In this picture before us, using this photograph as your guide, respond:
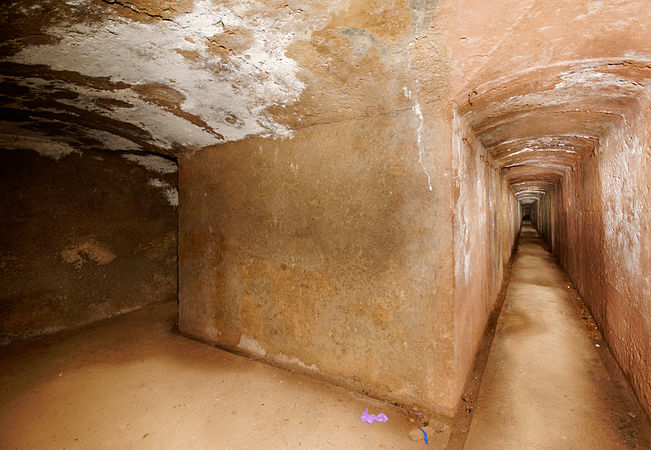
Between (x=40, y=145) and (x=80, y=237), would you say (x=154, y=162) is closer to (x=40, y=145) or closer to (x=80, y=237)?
(x=40, y=145)

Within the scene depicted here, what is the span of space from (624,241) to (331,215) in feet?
9.34

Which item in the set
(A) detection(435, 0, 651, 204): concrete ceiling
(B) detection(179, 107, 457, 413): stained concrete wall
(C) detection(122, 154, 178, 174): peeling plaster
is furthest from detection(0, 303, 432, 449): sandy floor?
(C) detection(122, 154, 178, 174): peeling plaster

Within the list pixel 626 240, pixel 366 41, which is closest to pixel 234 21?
pixel 366 41

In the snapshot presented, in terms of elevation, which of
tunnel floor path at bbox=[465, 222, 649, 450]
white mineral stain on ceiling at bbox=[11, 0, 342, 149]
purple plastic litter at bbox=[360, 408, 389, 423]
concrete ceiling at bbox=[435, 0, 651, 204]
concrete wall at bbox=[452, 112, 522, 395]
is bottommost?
tunnel floor path at bbox=[465, 222, 649, 450]

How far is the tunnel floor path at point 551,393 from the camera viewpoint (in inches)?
80.8

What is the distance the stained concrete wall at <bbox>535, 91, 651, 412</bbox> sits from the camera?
2311mm

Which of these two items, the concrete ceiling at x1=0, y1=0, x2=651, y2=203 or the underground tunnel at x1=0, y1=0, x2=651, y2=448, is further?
the underground tunnel at x1=0, y1=0, x2=651, y2=448

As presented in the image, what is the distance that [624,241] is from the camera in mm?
2771

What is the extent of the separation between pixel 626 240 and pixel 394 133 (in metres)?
2.49

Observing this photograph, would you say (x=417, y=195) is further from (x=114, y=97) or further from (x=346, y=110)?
(x=114, y=97)

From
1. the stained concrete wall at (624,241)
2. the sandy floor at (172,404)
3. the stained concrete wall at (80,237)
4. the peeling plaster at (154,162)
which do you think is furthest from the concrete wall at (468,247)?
the stained concrete wall at (80,237)

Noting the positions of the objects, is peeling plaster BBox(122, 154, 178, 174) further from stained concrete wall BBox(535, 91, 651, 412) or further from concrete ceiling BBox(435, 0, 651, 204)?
stained concrete wall BBox(535, 91, 651, 412)

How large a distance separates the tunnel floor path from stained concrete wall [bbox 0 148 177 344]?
5352mm

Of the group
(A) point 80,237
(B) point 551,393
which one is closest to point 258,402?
(B) point 551,393
